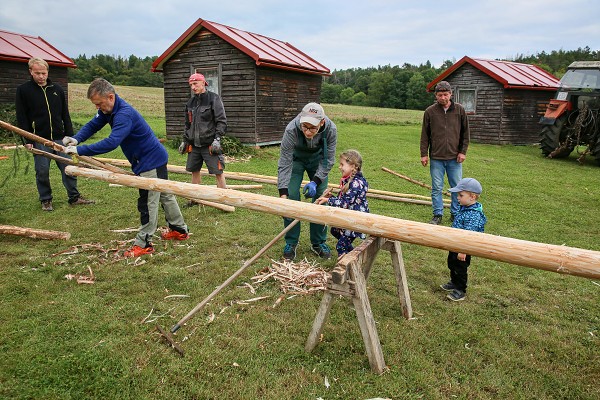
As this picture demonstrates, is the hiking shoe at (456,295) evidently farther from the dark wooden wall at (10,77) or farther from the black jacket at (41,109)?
the dark wooden wall at (10,77)

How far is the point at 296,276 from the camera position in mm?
4645

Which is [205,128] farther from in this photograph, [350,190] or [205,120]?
[350,190]

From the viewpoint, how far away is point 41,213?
6891 mm

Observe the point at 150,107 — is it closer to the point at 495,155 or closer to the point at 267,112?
the point at 267,112

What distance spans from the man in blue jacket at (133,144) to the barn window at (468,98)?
18.1 meters

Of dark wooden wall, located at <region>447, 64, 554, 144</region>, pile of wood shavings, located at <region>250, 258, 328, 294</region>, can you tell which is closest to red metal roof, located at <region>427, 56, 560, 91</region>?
dark wooden wall, located at <region>447, 64, 554, 144</region>

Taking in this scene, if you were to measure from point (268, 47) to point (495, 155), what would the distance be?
9744 millimetres

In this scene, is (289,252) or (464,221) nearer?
(464,221)

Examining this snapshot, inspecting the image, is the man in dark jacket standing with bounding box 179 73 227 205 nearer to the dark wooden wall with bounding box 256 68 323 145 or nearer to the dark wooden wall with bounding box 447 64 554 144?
the dark wooden wall with bounding box 256 68 323 145

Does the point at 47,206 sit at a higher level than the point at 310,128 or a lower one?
lower

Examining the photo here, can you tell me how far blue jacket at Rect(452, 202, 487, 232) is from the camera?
411 centimetres

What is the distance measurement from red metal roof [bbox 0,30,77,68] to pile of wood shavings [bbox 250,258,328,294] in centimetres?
1591

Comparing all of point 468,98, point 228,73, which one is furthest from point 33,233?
point 468,98

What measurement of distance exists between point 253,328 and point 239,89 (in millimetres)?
12072
